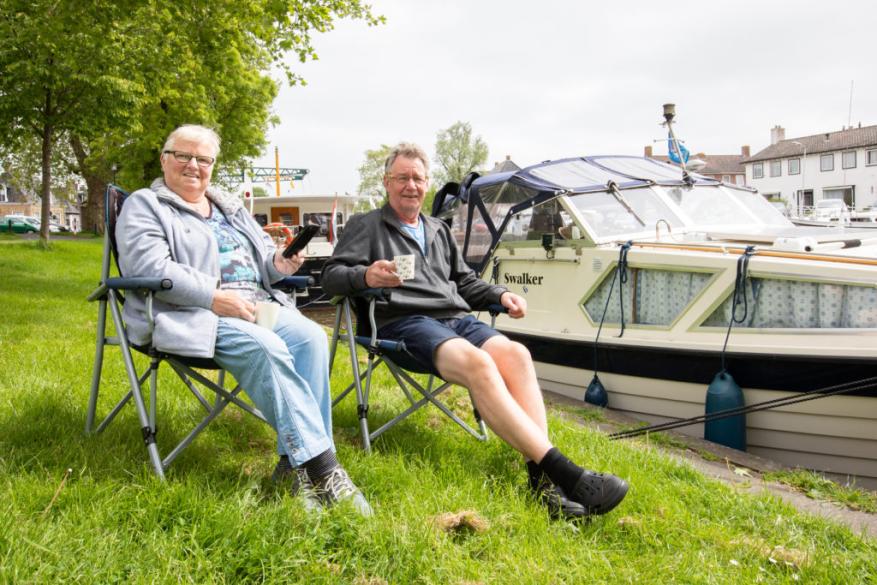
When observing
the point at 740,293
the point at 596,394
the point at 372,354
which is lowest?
the point at 596,394

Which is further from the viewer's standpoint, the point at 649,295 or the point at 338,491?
the point at 649,295

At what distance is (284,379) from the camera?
2830 millimetres

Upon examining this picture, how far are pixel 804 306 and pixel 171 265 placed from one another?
3.98 metres

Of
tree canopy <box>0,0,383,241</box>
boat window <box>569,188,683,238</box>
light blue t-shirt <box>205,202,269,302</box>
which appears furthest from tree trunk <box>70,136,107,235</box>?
light blue t-shirt <box>205,202,269,302</box>

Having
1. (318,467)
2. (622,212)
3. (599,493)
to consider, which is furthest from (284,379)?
(622,212)

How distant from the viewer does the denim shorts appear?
345 centimetres

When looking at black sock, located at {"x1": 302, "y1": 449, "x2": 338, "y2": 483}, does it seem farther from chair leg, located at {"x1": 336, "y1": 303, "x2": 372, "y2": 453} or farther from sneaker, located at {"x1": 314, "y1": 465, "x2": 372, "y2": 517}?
chair leg, located at {"x1": 336, "y1": 303, "x2": 372, "y2": 453}

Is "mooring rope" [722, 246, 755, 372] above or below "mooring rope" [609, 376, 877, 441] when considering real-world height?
above

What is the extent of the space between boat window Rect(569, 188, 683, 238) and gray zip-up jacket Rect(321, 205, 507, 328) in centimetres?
263

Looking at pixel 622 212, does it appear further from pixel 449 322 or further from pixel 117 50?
pixel 117 50

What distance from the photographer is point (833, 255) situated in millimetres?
4938

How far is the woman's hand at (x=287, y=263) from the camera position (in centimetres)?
349

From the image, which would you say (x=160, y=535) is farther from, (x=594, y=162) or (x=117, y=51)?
(x=117, y=51)

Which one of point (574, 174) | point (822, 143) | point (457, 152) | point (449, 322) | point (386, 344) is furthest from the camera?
point (457, 152)
